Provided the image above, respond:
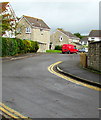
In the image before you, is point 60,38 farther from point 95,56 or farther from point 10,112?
point 10,112

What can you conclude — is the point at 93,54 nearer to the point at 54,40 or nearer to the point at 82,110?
the point at 82,110

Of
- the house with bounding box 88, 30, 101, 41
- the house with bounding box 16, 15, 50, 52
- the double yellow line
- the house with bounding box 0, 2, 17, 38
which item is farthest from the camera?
the house with bounding box 88, 30, 101, 41

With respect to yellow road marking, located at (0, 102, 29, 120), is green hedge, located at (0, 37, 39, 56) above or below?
above

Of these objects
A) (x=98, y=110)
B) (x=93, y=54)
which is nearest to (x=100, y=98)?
(x=98, y=110)

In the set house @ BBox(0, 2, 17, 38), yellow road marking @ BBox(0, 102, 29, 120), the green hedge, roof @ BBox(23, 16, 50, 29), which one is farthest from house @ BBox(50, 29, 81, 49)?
yellow road marking @ BBox(0, 102, 29, 120)

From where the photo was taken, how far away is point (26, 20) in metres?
53.9

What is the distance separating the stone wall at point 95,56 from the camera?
13.6m

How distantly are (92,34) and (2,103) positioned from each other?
278ft

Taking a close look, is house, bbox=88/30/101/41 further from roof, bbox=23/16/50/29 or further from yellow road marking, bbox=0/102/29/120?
yellow road marking, bbox=0/102/29/120

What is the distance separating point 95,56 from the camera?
46.8 feet

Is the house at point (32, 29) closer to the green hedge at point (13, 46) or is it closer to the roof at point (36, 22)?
the roof at point (36, 22)

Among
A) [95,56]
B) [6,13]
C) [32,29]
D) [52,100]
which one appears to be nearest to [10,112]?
[52,100]

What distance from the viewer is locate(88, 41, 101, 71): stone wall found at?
13.6m

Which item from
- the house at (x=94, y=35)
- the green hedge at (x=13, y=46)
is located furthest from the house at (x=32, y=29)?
the house at (x=94, y=35)
